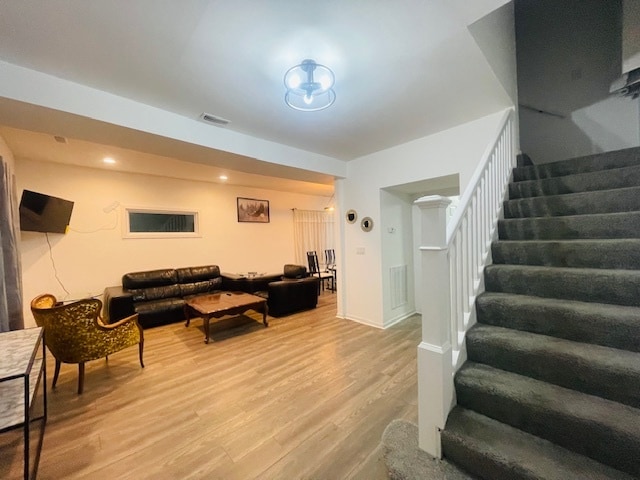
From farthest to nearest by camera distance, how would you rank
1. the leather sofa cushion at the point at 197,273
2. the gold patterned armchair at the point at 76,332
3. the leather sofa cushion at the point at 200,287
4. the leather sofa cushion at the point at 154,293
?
1. the leather sofa cushion at the point at 197,273
2. the leather sofa cushion at the point at 200,287
3. the leather sofa cushion at the point at 154,293
4. the gold patterned armchair at the point at 76,332

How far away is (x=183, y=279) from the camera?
16.1 ft

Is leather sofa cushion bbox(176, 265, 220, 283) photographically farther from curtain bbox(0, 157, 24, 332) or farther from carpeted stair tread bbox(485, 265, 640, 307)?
carpeted stair tread bbox(485, 265, 640, 307)

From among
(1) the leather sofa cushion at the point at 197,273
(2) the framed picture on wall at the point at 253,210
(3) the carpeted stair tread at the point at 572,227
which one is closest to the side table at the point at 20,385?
(1) the leather sofa cushion at the point at 197,273

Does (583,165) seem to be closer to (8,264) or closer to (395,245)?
(395,245)

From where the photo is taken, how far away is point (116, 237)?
450 centimetres

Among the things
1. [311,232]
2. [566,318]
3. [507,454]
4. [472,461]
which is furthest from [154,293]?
[566,318]

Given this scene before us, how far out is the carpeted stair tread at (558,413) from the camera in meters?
1.05

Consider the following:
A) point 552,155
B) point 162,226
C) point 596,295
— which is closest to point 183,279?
point 162,226

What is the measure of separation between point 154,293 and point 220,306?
1730 millimetres

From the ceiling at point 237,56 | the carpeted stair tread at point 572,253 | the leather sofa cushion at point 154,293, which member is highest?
the ceiling at point 237,56

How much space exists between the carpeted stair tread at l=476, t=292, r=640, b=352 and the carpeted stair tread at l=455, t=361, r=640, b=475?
1.06 feet

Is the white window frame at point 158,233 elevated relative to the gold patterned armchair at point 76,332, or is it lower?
elevated

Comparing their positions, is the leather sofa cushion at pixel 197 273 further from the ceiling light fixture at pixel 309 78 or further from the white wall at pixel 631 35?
the white wall at pixel 631 35

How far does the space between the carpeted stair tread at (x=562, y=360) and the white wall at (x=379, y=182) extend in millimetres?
1926
